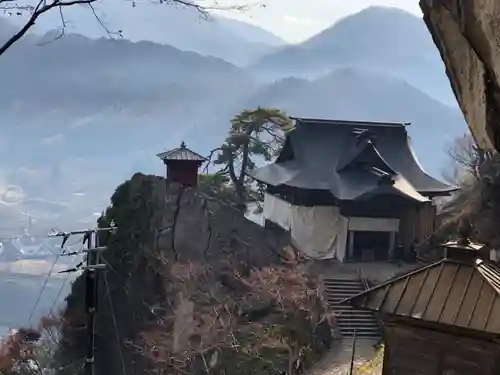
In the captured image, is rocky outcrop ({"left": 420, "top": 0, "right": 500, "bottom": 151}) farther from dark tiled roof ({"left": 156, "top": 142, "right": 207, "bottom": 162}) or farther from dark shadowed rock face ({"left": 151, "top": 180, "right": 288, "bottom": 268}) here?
dark tiled roof ({"left": 156, "top": 142, "right": 207, "bottom": 162})

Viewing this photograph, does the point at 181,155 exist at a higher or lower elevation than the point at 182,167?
higher

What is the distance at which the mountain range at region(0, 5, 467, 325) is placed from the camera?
71250mm

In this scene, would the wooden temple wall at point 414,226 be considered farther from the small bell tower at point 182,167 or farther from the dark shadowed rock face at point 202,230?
the small bell tower at point 182,167

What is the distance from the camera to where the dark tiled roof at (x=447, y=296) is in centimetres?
672

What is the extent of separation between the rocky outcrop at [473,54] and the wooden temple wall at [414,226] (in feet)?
52.4

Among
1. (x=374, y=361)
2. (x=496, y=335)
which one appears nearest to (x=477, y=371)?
(x=496, y=335)

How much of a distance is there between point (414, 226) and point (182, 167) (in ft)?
23.7

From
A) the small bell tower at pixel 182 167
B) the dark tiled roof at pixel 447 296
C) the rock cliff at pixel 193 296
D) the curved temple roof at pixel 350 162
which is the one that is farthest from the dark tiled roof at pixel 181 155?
the dark tiled roof at pixel 447 296

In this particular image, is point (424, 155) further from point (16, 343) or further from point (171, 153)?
point (16, 343)

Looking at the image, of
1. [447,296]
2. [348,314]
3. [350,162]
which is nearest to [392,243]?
[350,162]

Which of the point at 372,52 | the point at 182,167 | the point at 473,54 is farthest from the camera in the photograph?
the point at 372,52

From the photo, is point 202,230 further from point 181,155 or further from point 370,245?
point 370,245

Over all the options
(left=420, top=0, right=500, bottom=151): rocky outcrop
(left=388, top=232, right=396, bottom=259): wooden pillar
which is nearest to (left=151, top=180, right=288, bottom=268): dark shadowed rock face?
(left=388, top=232, right=396, bottom=259): wooden pillar

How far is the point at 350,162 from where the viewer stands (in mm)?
21047
